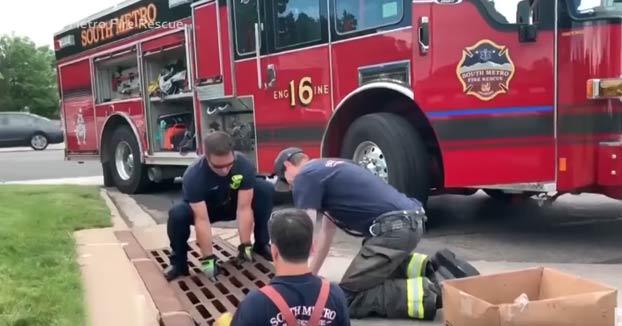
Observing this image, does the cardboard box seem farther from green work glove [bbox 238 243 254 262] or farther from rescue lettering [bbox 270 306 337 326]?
green work glove [bbox 238 243 254 262]

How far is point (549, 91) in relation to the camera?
5.36m

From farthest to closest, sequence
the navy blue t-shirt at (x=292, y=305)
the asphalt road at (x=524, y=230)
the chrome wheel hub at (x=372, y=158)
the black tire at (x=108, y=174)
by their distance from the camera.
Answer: the black tire at (x=108, y=174) → the chrome wheel hub at (x=372, y=158) → the asphalt road at (x=524, y=230) → the navy blue t-shirt at (x=292, y=305)

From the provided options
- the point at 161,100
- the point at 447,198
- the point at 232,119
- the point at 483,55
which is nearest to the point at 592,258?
the point at 483,55

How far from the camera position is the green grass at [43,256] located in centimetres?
382

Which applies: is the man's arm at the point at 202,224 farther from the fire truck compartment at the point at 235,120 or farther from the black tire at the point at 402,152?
the fire truck compartment at the point at 235,120

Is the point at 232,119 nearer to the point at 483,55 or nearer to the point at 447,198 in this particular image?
the point at 447,198

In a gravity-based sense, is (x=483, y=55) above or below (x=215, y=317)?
above

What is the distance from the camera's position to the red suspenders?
2549 mm

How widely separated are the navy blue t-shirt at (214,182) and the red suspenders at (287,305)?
240 cm

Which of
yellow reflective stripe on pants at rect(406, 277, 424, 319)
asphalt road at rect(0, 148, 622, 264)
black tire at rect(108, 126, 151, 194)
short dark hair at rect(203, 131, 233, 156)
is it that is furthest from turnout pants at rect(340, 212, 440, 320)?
black tire at rect(108, 126, 151, 194)

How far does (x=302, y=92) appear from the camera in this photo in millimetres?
7098

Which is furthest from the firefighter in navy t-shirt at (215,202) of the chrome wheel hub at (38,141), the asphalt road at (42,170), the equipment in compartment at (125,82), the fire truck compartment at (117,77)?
the chrome wheel hub at (38,141)

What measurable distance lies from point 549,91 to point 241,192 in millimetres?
2307

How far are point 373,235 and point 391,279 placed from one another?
10.2 inches
